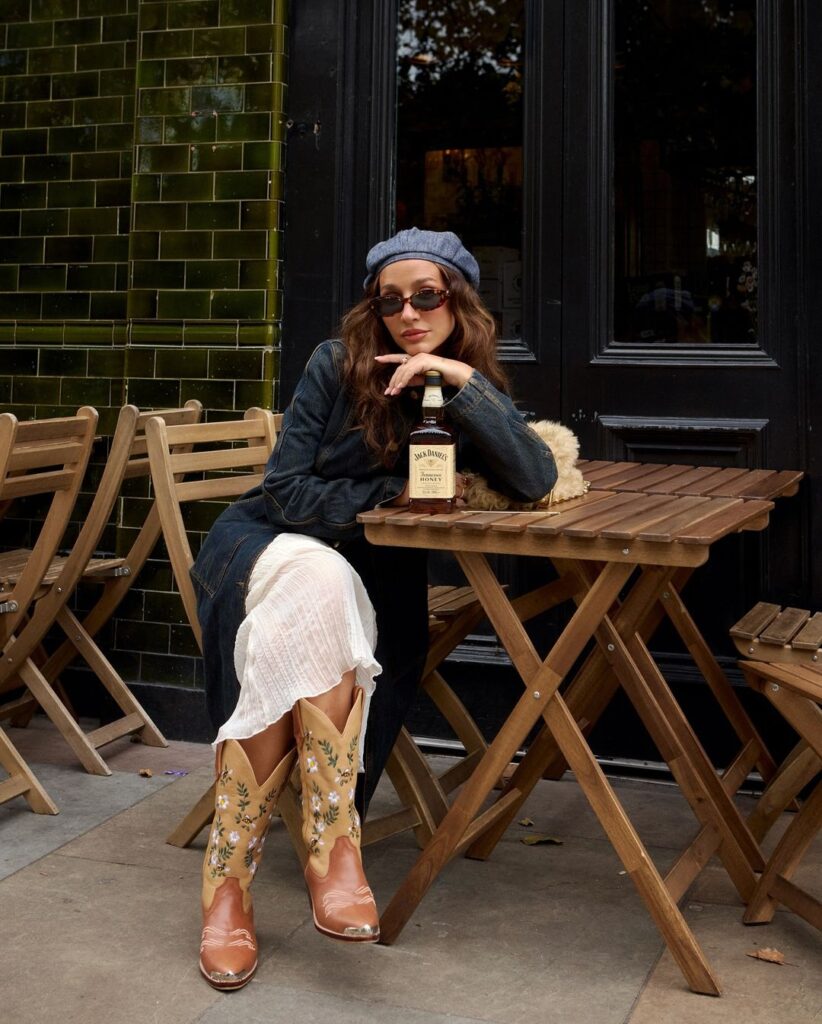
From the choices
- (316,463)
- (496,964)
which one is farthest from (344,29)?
(496,964)

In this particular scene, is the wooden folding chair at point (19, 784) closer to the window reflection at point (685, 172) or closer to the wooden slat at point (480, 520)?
the wooden slat at point (480, 520)

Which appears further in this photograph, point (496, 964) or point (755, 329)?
point (755, 329)

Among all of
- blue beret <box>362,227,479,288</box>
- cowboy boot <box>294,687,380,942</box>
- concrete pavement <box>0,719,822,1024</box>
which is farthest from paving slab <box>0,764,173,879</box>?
blue beret <box>362,227,479,288</box>

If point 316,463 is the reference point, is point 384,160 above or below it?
above

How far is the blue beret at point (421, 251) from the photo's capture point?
3.46m

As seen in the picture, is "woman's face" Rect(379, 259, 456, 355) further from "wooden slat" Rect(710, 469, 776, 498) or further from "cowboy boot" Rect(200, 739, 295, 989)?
"cowboy boot" Rect(200, 739, 295, 989)

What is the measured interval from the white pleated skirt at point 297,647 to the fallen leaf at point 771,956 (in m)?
1.08

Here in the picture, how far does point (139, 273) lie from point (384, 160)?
3.38ft

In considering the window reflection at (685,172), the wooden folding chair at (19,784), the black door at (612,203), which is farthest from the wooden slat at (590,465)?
the wooden folding chair at (19,784)

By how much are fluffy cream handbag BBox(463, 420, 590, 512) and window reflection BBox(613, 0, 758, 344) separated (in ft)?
4.32

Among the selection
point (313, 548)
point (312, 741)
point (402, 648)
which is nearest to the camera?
point (312, 741)

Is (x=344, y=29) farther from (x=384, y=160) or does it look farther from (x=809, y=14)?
(x=809, y=14)

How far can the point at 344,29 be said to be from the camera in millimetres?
4984

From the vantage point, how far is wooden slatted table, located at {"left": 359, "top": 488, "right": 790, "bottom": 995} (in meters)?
3.01
